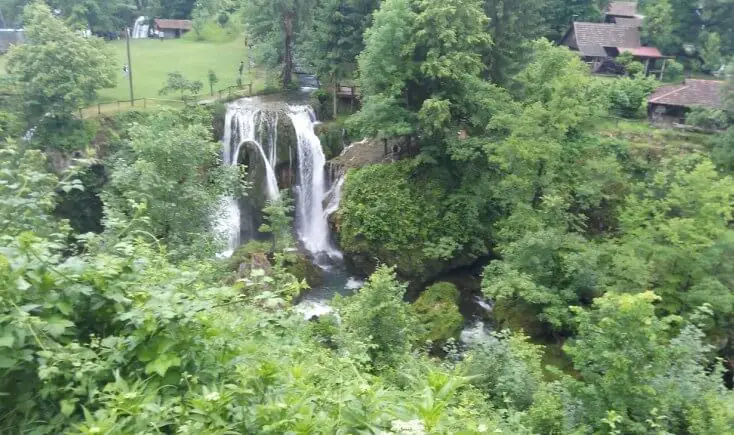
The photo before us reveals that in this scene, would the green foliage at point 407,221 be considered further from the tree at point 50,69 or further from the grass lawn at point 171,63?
the grass lawn at point 171,63

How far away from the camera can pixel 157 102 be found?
27.1 m

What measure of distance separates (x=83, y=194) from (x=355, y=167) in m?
11.6

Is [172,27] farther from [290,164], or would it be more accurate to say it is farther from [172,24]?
[290,164]

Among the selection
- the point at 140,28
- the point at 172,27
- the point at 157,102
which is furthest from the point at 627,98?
the point at 140,28

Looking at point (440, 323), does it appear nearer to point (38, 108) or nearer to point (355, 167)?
point (355, 167)

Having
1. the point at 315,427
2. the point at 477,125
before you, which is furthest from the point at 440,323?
the point at 315,427

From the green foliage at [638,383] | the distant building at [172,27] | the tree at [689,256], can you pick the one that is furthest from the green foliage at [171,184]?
the distant building at [172,27]

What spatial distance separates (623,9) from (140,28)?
4280 centimetres

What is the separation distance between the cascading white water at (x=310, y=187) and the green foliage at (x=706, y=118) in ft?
59.7

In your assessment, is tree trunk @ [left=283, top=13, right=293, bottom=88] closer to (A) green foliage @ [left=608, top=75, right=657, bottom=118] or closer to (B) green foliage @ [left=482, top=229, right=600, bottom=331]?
(A) green foliage @ [left=608, top=75, right=657, bottom=118]

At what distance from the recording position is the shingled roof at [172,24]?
157ft

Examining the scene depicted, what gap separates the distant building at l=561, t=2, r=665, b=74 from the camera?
36531mm

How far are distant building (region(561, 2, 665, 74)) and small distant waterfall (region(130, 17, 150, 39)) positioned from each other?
37.6 m

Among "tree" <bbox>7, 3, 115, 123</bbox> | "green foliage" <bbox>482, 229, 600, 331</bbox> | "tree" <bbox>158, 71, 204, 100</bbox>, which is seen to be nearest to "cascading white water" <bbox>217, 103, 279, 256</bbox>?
"tree" <bbox>158, 71, 204, 100</bbox>
